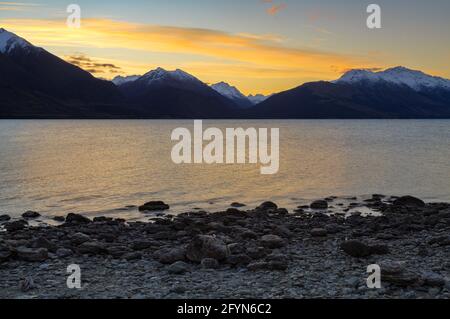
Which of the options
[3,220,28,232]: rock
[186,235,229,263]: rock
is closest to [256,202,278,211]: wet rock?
[3,220,28,232]: rock

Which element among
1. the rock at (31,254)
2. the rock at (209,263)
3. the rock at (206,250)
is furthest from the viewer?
the rock at (31,254)

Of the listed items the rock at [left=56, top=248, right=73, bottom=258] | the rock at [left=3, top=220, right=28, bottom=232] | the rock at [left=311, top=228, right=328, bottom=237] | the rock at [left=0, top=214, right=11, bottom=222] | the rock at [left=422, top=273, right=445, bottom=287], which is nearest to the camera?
the rock at [left=422, top=273, right=445, bottom=287]

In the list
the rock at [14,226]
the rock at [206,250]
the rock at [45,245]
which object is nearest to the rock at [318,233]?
the rock at [206,250]

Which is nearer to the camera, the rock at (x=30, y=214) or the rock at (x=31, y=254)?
the rock at (x=31, y=254)

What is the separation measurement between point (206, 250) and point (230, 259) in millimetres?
1042

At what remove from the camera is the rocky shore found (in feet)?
49.1

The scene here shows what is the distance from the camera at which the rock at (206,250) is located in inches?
734

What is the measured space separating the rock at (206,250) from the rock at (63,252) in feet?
17.8

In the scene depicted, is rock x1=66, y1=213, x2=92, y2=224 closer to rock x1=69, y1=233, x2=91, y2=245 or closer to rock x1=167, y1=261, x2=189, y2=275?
rock x1=69, y1=233, x2=91, y2=245

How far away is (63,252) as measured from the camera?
67.1ft

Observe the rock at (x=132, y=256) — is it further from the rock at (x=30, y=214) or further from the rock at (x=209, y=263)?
the rock at (x=30, y=214)

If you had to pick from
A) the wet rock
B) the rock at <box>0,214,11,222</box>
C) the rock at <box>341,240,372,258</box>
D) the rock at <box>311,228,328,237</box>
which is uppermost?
the rock at <box>341,240,372,258</box>

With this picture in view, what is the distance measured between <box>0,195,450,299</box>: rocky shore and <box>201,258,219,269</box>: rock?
27 millimetres

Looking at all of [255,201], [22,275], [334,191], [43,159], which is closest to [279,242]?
[22,275]
